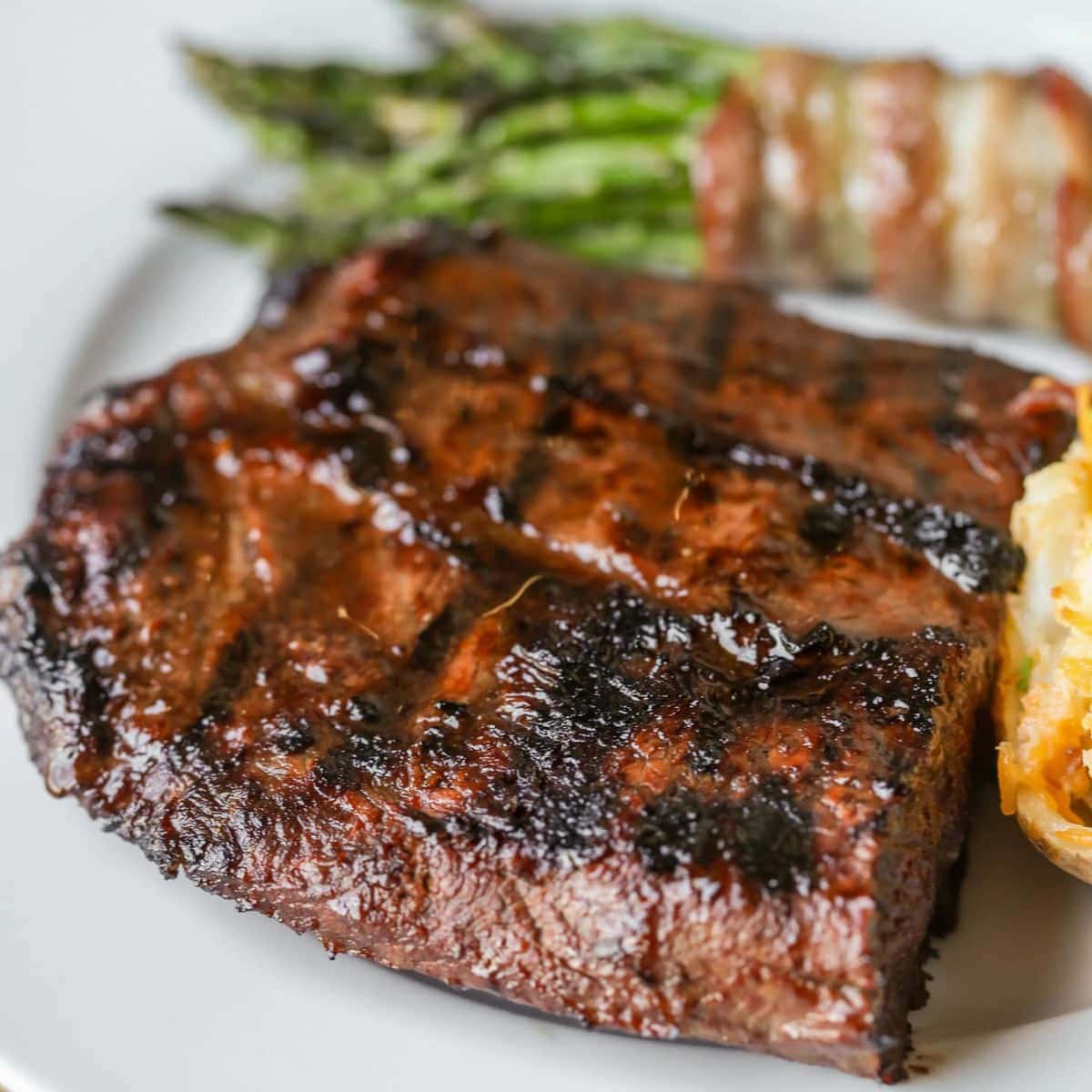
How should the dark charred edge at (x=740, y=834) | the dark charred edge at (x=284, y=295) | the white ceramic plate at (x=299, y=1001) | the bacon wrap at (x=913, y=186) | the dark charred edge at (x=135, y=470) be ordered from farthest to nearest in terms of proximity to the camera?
the bacon wrap at (x=913, y=186) → the dark charred edge at (x=284, y=295) → the dark charred edge at (x=135, y=470) → the white ceramic plate at (x=299, y=1001) → the dark charred edge at (x=740, y=834)

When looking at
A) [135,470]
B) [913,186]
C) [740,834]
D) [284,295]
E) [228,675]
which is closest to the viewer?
[740,834]

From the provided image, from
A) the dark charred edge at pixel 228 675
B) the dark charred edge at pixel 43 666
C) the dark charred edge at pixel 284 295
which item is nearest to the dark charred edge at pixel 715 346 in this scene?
the dark charred edge at pixel 284 295

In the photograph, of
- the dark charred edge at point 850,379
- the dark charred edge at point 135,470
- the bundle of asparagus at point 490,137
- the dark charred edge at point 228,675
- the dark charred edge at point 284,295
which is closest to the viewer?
the dark charred edge at point 228,675

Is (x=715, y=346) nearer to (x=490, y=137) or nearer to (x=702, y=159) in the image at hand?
(x=702, y=159)

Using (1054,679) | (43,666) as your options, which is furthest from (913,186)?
(43,666)

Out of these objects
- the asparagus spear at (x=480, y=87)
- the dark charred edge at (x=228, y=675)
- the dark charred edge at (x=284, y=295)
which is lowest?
the dark charred edge at (x=228, y=675)

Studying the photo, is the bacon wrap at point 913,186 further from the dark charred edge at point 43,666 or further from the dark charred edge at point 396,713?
the dark charred edge at point 43,666

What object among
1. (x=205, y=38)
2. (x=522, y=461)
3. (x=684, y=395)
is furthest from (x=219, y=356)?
(x=205, y=38)

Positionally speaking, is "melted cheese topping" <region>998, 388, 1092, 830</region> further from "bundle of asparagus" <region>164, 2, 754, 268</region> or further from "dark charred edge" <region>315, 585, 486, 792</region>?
"bundle of asparagus" <region>164, 2, 754, 268</region>

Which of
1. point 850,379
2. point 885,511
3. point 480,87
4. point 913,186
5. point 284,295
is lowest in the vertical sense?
point 885,511
